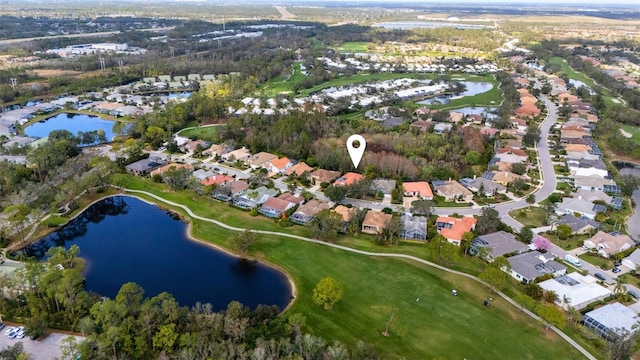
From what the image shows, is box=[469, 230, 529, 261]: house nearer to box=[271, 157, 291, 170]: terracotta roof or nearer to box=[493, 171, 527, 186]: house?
box=[493, 171, 527, 186]: house

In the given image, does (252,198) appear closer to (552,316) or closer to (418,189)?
(418,189)

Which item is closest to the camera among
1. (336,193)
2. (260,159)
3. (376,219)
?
(376,219)

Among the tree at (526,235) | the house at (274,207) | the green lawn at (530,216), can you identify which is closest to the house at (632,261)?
the tree at (526,235)

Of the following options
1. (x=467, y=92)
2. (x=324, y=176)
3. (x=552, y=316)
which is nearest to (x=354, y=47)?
(x=467, y=92)

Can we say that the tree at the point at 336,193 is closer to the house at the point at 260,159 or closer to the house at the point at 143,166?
the house at the point at 260,159

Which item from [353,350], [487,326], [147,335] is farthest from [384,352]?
[147,335]

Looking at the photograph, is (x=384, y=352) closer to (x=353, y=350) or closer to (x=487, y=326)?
(x=353, y=350)
